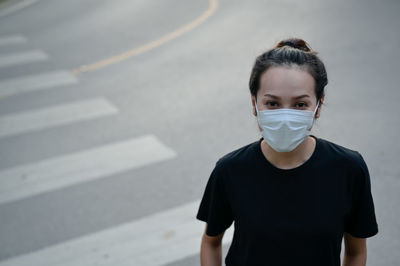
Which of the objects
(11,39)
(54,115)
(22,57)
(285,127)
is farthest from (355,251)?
(11,39)

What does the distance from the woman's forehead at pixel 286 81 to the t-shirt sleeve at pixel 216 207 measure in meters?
0.43

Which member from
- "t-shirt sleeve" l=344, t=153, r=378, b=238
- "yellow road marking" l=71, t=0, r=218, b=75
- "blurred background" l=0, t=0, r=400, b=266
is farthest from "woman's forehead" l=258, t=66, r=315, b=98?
"yellow road marking" l=71, t=0, r=218, b=75

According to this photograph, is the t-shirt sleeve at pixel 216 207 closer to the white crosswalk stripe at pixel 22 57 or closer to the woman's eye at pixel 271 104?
the woman's eye at pixel 271 104

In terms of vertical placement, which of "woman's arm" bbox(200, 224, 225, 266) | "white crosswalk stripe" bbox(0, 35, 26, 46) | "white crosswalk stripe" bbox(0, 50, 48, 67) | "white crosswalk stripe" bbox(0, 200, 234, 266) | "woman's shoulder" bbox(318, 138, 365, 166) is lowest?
"white crosswalk stripe" bbox(0, 200, 234, 266)

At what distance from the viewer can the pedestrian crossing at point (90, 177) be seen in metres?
4.87

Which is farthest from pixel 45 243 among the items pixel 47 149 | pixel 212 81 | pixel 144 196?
pixel 212 81

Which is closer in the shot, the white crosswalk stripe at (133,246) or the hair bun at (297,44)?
the hair bun at (297,44)

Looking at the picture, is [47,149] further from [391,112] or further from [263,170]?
[263,170]

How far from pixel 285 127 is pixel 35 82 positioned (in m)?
7.75

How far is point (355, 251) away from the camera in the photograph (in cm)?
242

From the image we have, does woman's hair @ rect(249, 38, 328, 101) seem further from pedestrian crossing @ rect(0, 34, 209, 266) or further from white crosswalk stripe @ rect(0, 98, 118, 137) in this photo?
white crosswalk stripe @ rect(0, 98, 118, 137)

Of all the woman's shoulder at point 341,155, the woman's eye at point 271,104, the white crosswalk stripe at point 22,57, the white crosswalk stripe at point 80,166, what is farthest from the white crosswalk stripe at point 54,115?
the woman's shoulder at point 341,155

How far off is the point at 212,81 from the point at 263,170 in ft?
21.0

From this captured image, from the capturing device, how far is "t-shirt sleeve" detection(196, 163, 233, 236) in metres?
2.34
